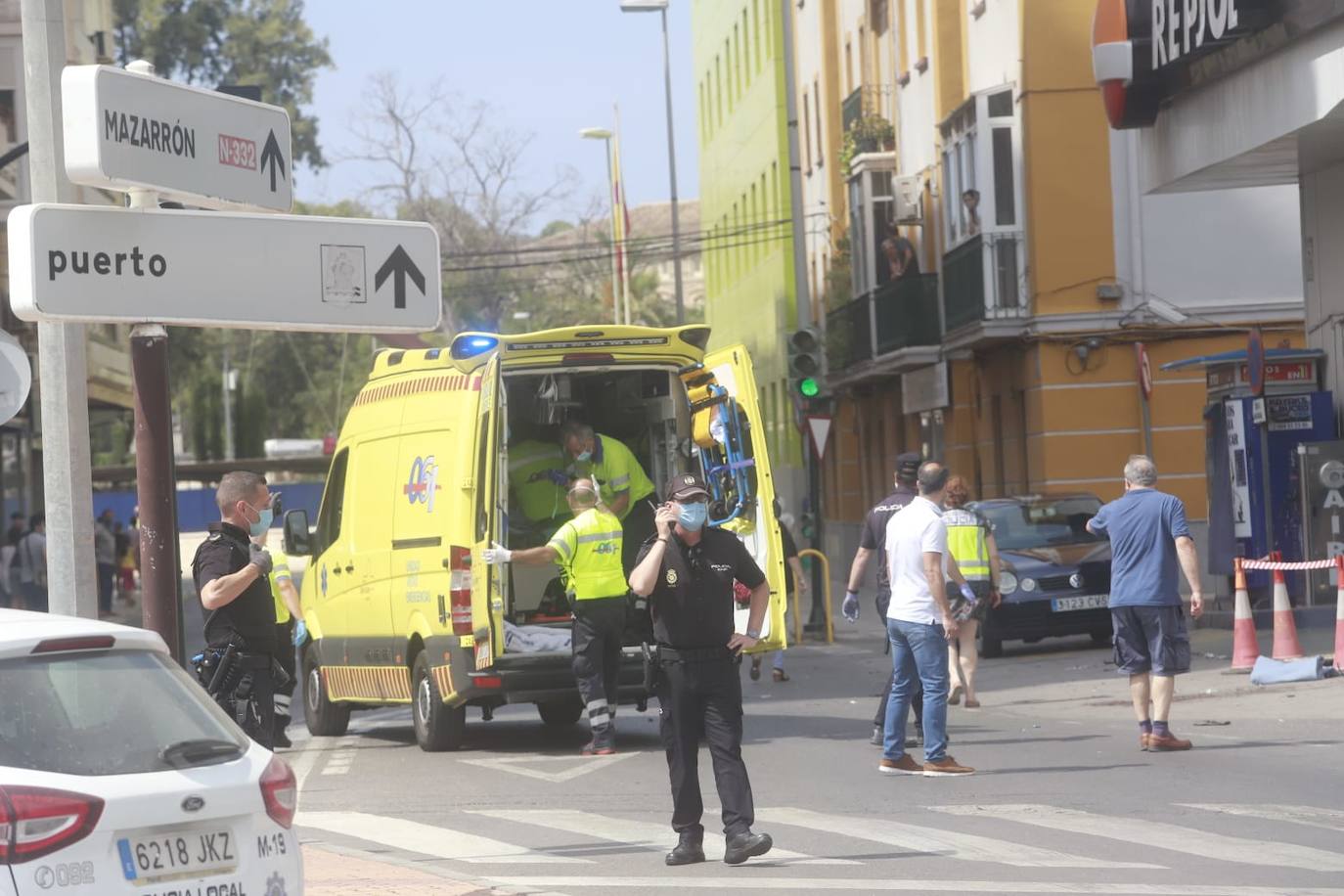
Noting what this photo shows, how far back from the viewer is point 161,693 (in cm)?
637

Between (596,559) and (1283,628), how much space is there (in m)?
6.50

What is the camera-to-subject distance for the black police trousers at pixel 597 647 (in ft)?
47.2

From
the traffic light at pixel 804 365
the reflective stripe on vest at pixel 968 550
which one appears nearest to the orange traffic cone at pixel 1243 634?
the reflective stripe on vest at pixel 968 550

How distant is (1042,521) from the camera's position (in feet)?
76.5

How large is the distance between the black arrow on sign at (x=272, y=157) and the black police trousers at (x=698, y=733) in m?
3.11

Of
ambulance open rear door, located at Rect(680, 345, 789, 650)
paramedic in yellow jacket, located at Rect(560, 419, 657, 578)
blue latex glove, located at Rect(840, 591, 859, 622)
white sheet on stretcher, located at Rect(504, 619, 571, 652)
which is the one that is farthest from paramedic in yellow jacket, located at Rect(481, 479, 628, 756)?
blue latex glove, located at Rect(840, 591, 859, 622)

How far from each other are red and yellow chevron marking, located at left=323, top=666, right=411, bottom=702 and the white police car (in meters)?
9.15

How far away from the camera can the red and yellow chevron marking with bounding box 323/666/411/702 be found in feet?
51.9

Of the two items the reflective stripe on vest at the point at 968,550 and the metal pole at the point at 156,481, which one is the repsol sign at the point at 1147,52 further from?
the metal pole at the point at 156,481

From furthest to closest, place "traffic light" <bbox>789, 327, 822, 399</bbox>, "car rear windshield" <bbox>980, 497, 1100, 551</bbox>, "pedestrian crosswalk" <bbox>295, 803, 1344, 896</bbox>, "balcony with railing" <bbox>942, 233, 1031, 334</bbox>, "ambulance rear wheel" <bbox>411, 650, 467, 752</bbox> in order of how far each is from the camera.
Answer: "balcony with railing" <bbox>942, 233, 1031, 334</bbox> < "traffic light" <bbox>789, 327, 822, 399</bbox> < "car rear windshield" <bbox>980, 497, 1100, 551</bbox> < "ambulance rear wheel" <bbox>411, 650, 467, 752</bbox> < "pedestrian crosswalk" <bbox>295, 803, 1344, 896</bbox>

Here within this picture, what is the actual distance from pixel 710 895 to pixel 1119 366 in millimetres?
21725

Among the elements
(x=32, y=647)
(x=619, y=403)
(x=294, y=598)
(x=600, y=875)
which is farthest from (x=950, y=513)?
(x=32, y=647)

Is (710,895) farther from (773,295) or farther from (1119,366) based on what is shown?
(773,295)

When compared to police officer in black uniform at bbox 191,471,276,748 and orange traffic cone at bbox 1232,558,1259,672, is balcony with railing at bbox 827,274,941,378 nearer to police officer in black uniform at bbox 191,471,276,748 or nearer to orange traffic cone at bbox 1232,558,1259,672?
orange traffic cone at bbox 1232,558,1259,672
